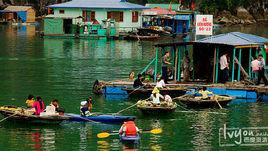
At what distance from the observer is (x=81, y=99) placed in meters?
40.1

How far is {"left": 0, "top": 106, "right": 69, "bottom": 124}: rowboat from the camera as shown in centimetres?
3177

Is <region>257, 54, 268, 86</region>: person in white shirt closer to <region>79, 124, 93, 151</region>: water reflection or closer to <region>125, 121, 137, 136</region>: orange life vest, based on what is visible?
<region>79, 124, 93, 151</region>: water reflection

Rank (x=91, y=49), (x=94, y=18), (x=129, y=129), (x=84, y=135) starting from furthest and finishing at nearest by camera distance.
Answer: (x=94, y=18)
(x=91, y=49)
(x=84, y=135)
(x=129, y=129)

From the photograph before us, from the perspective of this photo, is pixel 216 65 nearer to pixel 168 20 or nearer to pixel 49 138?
pixel 49 138

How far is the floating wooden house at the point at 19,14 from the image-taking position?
113 metres

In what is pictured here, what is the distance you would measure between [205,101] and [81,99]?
280 inches

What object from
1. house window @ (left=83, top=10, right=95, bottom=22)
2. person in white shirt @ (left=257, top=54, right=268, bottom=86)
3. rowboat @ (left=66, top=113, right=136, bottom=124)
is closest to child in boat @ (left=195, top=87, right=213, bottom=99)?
person in white shirt @ (left=257, top=54, right=268, bottom=86)

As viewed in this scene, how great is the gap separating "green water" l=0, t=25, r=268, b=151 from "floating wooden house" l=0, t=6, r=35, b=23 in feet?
129

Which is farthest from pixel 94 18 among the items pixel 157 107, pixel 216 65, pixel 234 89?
pixel 157 107

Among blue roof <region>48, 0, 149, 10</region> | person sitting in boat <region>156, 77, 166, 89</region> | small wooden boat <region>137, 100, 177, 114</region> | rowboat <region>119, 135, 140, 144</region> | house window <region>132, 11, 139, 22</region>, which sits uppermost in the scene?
blue roof <region>48, 0, 149, 10</region>

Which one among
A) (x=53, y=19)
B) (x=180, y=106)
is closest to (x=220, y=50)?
(x=180, y=106)

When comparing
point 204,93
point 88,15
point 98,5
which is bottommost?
point 204,93

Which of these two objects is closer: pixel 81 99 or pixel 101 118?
pixel 101 118

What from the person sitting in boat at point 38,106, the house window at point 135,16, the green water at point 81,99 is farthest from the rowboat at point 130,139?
the house window at point 135,16
